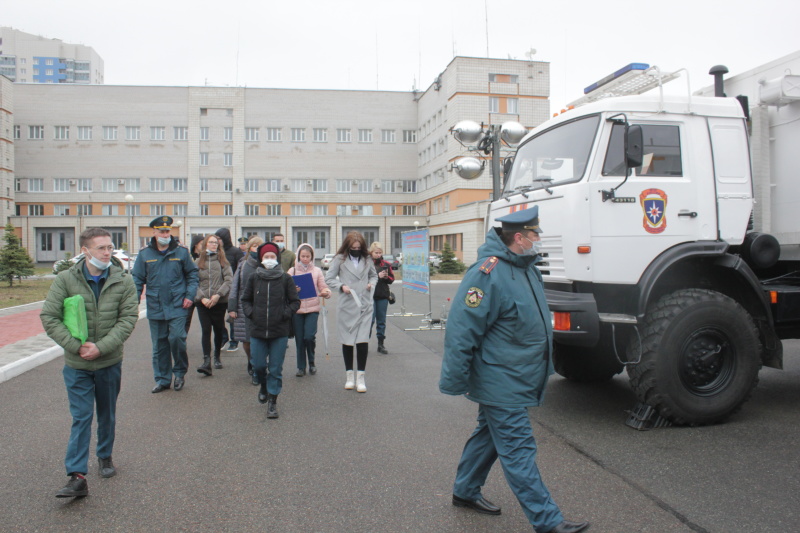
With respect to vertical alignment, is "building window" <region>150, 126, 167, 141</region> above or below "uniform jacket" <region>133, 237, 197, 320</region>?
above

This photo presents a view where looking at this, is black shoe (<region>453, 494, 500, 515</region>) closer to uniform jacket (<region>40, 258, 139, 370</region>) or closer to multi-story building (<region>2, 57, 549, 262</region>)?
uniform jacket (<region>40, 258, 139, 370</region>)

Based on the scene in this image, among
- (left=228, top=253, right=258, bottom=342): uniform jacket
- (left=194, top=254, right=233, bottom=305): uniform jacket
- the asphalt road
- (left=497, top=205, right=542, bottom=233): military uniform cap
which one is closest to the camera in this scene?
(left=497, top=205, right=542, bottom=233): military uniform cap

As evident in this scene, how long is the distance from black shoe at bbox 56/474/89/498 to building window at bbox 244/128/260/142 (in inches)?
2503

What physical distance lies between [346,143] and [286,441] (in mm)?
62262

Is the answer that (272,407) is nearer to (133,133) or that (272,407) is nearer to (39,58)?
(133,133)

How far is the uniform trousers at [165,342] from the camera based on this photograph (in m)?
7.07

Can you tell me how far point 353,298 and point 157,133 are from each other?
209 feet

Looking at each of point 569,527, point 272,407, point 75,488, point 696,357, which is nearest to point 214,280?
point 272,407

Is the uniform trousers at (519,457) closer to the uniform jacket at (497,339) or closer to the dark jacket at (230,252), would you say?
the uniform jacket at (497,339)

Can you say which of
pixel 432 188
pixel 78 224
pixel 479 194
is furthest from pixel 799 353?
pixel 78 224

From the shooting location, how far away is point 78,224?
6228cm

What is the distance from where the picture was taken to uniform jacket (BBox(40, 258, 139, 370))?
408 centimetres

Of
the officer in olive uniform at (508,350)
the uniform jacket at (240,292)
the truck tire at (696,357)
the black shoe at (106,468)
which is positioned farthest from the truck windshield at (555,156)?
the black shoe at (106,468)

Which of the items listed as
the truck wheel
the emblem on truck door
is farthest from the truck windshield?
the truck wheel
